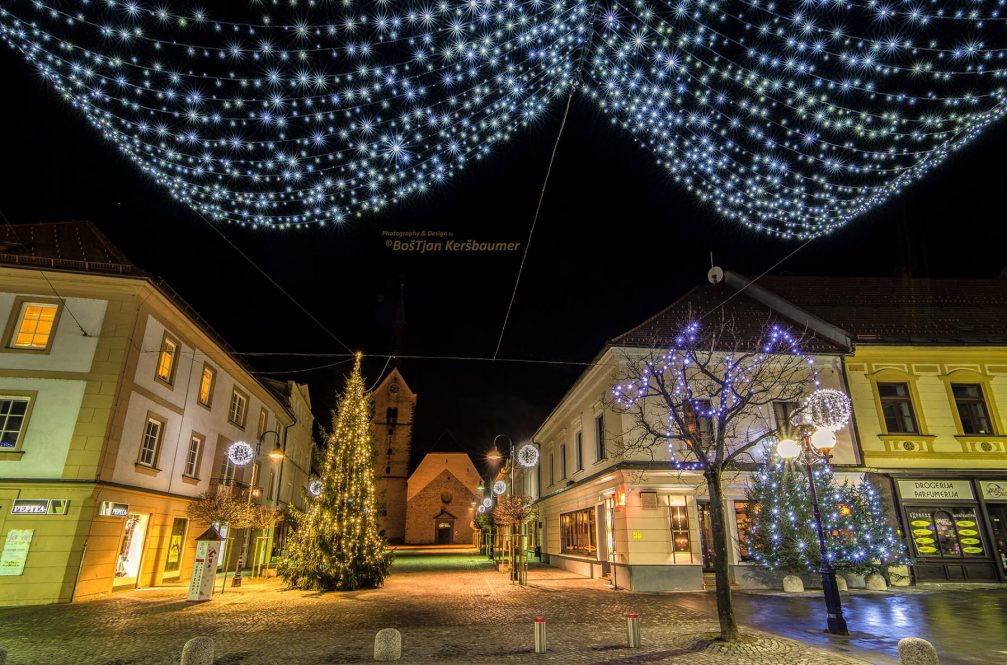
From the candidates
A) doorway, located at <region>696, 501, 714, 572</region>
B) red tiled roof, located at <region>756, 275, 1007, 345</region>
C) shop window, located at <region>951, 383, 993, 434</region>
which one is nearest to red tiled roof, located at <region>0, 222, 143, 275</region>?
doorway, located at <region>696, 501, 714, 572</region>

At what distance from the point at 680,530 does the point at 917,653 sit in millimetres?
10783

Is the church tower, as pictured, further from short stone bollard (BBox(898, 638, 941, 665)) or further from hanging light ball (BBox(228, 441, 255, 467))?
short stone bollard (BBox(898, 638, 941, 665))

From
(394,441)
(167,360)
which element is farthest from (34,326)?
(394,441)

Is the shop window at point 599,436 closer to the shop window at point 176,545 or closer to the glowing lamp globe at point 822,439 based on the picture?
the glowing lamp globe at point 822,439

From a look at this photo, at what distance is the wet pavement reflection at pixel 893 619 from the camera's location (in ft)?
25.8

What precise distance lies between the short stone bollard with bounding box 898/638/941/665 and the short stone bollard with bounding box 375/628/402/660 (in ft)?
22.3

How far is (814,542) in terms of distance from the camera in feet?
50.9

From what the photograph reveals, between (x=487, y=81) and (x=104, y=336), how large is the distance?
572 inches

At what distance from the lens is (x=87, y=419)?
46.1 feet

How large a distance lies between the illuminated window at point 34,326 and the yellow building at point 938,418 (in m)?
27.3

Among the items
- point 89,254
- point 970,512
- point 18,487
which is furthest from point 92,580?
point 970,512

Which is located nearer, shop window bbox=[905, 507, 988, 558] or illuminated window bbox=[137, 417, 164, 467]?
illuminated window bbox=[137, 417, 164, 467]

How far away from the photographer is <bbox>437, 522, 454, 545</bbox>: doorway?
55.2 meters

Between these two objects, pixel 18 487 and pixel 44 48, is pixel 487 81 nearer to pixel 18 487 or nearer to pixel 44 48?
pixel 44 48
